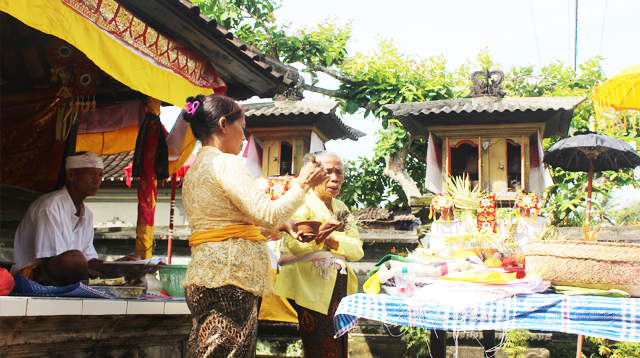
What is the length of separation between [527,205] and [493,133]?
6.86ft

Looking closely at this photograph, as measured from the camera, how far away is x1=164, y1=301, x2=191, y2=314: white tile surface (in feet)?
12.0

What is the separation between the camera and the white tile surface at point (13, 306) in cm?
243

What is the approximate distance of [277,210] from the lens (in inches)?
89.3

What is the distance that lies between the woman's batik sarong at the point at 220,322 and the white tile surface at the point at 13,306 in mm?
927

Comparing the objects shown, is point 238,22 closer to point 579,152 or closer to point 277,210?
point 579,152

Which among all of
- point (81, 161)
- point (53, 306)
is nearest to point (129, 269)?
point (81, 161)

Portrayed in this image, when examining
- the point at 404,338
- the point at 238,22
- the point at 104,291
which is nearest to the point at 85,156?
the point at 104,291

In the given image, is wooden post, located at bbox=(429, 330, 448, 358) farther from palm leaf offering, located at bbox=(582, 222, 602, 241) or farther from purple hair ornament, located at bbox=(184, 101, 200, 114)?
purple hair ornament, located at bbox=(184, 101, 200, 114)

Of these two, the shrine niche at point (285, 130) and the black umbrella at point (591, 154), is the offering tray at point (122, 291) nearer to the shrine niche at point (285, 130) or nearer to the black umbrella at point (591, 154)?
the black umbrella at point (591, 154)

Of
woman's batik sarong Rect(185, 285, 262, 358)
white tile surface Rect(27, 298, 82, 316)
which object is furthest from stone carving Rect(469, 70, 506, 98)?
white tile surface Rect(27, 298, 82, 316)

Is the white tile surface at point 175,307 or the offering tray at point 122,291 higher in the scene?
the offering tray at point 122,291

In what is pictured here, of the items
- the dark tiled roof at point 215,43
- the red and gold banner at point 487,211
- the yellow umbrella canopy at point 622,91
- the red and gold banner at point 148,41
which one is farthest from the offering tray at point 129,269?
the yellow umbrella canopy at point 622,91

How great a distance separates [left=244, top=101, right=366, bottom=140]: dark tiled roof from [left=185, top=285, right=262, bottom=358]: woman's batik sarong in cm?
732

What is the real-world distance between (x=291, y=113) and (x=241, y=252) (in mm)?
7229
